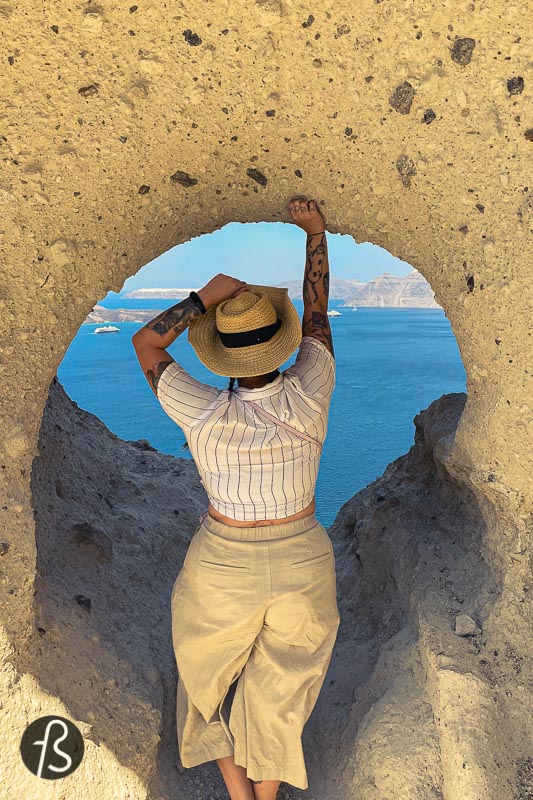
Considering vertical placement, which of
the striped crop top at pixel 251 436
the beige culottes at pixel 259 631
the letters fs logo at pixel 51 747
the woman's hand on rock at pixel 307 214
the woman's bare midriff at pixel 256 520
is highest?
the woman's hand on rock at pixel 307 214

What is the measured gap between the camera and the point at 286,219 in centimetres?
162

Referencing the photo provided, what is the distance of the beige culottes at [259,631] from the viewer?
1.34 m

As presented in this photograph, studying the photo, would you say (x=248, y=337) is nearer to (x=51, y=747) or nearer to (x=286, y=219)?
(x=286, y=219)

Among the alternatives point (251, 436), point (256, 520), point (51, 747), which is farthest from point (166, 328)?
point (51, 747)

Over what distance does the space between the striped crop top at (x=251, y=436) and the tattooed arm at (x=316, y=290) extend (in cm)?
17

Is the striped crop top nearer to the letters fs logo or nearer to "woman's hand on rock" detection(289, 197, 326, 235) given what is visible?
"woman's hand on rock" detection(289, 197, 326, 235)

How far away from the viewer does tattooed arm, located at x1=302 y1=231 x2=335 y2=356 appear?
148 centimetres

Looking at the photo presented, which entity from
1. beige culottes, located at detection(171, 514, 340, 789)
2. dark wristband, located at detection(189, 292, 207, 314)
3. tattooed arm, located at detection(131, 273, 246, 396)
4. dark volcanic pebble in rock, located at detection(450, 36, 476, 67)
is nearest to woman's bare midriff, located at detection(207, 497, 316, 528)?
beige culottes, located at detection(171, 514, 340, 789)

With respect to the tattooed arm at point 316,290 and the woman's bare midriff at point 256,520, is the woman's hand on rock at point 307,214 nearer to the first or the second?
the tattooed arm at point 316,290

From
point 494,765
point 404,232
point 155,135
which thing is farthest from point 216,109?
point 494,765

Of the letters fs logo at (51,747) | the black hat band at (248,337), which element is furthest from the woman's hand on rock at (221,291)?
the letters fs logo at (51,747)

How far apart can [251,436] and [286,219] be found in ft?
2.06

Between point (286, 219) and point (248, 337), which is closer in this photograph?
point (248, 337)

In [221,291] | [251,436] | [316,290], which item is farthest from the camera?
[316,290]
